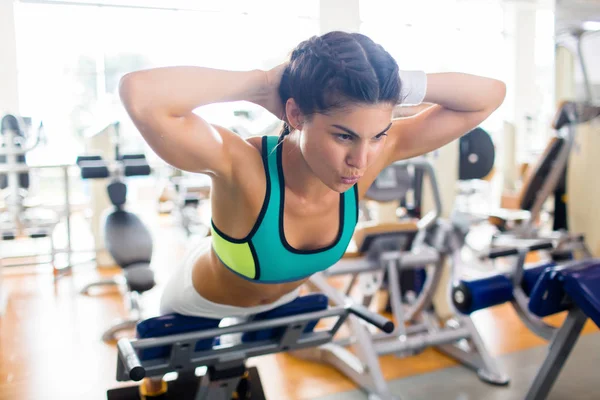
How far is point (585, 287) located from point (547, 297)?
12 cm

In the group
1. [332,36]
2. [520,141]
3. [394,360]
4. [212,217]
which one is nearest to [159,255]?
[394,360]

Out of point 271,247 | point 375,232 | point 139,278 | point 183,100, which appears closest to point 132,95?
point 183,100

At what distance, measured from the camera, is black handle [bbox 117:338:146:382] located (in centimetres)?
107

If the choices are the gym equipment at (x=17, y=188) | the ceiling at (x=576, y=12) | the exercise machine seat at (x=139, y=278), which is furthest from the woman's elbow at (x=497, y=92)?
the ceiling at (x=576, y=12)

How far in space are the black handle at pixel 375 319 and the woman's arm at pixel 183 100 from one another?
0.60 meters

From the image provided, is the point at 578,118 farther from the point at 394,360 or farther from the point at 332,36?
the point at 332,36

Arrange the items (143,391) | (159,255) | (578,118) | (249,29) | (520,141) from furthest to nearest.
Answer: (520,141) → (249,29) → (159,255) → (578,118) → (143,391)

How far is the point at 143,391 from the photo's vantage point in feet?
5.18

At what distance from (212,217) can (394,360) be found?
1.84 meters

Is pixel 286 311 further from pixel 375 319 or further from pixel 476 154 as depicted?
pixel 476 154

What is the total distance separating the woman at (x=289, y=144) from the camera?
2.91 feet

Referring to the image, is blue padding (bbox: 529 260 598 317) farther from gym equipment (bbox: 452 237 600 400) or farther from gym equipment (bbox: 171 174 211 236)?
gym equipment (bbox: 171 174 211 236)

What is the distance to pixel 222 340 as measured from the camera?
149cm

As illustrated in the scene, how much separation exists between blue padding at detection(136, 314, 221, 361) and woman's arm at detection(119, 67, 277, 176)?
1.63ft
